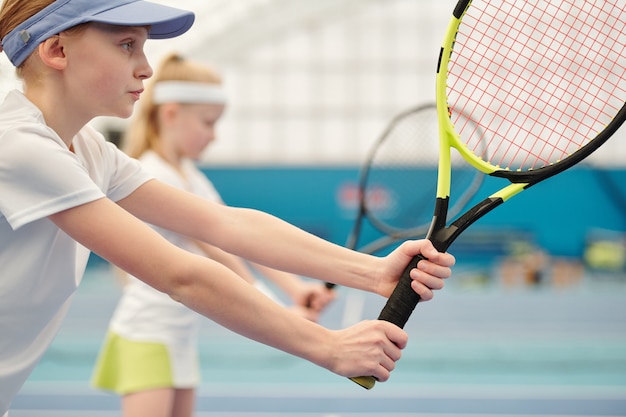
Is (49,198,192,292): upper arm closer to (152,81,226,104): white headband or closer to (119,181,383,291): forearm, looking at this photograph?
(119,181,383,291): forearm

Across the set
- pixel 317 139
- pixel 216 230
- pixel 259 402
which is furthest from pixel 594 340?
pixel 317 139

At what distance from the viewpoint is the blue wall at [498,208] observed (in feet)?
43.7

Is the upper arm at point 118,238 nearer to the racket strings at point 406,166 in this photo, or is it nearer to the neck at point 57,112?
the neck at point 57,112

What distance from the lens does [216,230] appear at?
1809 mm

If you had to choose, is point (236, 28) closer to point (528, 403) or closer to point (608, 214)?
point (608, 214)

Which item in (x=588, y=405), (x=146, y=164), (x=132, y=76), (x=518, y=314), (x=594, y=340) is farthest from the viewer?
(x=518, y=314)

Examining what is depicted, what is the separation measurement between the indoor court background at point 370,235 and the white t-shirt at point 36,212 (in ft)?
0.86

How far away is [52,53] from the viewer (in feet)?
4.81

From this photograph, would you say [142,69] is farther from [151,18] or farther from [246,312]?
[246,312]

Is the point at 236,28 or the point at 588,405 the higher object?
the point at 236,28

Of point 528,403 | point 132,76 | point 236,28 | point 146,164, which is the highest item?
point 236,28

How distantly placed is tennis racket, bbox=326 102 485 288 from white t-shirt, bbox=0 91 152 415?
3.28 feet

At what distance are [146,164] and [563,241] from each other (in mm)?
11816

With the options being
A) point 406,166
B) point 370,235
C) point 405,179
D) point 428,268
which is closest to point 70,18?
point 428,268
